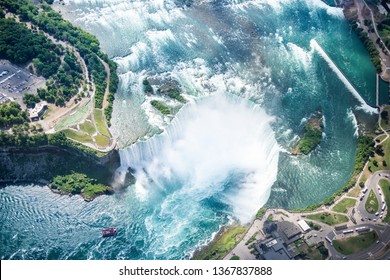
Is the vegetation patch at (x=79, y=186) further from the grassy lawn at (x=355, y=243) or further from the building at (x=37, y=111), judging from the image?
the grassy lawn at (x=355, y=243)

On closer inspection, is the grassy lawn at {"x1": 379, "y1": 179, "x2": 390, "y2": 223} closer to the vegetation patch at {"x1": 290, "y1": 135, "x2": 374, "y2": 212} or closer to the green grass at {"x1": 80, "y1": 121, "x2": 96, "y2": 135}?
the vegetation patch at {"x1": 290, "y1": 135, "x2": 374, "y2": 212}

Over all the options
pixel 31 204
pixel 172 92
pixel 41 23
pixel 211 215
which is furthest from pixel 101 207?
pixel 41 23

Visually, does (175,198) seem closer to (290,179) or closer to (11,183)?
(290,179)

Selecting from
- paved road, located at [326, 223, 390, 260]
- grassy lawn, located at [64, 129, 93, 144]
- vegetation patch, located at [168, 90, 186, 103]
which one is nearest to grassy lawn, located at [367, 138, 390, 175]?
paved road, located at [326, 223, 390, 260]

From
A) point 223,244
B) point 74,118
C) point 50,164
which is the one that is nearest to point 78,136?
point 74,118

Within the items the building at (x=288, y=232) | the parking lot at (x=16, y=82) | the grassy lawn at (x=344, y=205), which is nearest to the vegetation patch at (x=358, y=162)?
the grassy lawn at (x=344, y=205)

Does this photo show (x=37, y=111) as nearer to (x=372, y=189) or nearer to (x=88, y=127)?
(x=88, y=127)
